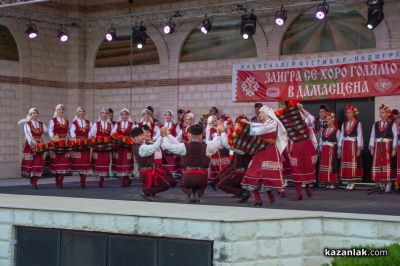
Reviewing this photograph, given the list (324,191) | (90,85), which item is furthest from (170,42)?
(324,191)

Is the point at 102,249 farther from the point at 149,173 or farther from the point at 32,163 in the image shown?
the point at 32,163

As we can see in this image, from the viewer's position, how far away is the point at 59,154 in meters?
13.1

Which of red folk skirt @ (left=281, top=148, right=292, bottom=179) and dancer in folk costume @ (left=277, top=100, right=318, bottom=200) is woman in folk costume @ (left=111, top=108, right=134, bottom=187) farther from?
dancer in folk costume @ (left=277, top=100, right=318, bottom=200)

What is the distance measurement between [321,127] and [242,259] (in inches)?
300

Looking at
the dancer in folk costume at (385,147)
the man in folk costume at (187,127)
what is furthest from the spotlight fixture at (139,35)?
the dancer in folk costume at (385,147)

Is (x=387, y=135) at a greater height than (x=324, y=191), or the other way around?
(x=387, y=135)

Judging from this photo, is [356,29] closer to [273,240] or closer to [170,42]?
[170,42]

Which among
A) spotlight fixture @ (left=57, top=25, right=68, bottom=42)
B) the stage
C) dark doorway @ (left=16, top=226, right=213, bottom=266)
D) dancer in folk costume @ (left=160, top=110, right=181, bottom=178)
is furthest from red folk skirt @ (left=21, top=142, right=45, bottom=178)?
dark doorway @ (left=16, top=226, right=213, bottom=266)

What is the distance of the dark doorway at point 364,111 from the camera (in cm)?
1412

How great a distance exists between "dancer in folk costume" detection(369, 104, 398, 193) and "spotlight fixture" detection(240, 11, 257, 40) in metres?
3.67

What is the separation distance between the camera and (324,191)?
1279 centimetres

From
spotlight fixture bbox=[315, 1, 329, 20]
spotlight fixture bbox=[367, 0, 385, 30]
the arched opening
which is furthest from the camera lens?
the arched opening

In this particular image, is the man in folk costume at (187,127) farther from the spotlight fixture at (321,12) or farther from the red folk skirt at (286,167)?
the spotlight fixture at (321,12)

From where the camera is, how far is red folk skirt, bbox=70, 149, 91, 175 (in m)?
13.3
